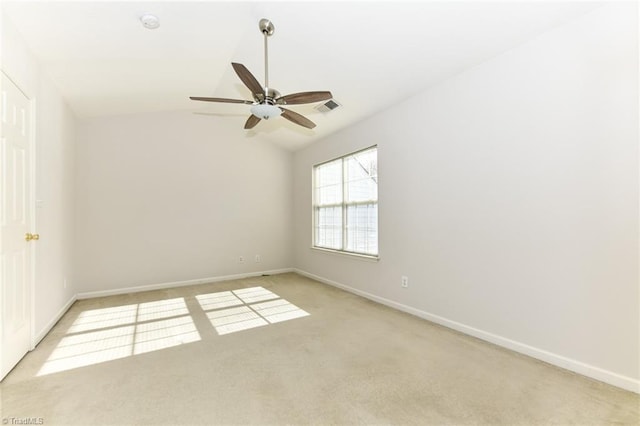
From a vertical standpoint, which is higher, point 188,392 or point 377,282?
point 377,282

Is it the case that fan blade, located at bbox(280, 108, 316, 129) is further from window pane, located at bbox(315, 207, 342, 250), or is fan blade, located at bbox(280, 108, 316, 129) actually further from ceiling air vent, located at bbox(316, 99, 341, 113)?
window pane, located at bbox(315, 207, 342, 250)

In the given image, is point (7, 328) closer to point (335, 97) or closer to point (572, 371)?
point (335, 97)

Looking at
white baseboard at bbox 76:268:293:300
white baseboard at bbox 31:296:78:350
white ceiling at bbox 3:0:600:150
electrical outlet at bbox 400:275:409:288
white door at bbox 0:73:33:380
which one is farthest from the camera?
white baseboard at bbox 76:268:293:300

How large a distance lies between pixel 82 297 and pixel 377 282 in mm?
4375

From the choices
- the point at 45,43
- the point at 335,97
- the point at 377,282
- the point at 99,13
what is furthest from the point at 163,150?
the point at 377,282

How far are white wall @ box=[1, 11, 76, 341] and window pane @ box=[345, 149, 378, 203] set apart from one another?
3.72 meters

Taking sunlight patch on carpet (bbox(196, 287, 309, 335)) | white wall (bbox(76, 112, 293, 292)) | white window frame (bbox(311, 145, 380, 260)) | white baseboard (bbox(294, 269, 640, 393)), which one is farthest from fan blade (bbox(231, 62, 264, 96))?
white wall (bbox(76, 112, 293, 292))

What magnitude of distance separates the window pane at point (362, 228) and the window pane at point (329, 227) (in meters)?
0.25

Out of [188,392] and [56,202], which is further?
[56,202]

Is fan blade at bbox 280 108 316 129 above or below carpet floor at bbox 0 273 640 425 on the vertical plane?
above

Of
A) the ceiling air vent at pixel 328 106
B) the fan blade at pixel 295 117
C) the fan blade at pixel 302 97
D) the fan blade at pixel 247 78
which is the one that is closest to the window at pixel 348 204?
the ceiling air vent at pixel 328 106

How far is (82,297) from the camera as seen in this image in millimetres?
4355

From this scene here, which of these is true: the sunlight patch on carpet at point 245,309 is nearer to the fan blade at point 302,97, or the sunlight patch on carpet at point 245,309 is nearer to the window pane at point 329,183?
the window pane at point 329,183

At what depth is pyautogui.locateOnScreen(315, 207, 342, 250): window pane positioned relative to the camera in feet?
16.5
